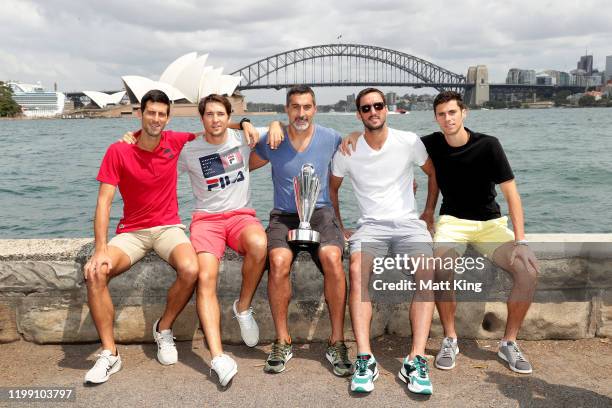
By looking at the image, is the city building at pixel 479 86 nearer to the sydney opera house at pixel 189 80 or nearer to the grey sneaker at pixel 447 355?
the sydney opera house at pixel 189 80

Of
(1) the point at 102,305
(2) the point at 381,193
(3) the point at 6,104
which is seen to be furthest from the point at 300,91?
(3) the point at 6,104

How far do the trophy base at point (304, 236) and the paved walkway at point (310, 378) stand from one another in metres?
0.74

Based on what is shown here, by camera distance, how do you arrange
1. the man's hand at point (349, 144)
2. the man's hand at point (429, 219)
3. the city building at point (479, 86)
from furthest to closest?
the city building at point (479, 86), the man's hand at point (429, 219), the man's hand at point (349, 144)

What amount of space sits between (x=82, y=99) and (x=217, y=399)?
175 metres

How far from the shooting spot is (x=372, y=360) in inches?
124

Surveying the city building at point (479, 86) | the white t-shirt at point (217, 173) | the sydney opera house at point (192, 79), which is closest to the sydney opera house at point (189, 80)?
the sydney opera house at point (192, 79)

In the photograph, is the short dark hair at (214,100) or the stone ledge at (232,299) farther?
the short dark hair at (214,100)

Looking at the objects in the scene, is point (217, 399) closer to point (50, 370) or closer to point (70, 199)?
point (50, 370)

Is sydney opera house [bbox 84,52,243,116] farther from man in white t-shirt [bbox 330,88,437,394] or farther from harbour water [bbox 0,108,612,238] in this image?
man in white t-shirt [bbox 330,88,437,394]

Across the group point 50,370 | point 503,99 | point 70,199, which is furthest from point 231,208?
point 503,99

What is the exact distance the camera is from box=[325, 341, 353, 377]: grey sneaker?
3.19 meters

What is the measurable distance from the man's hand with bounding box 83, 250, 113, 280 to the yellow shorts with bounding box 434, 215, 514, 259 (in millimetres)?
2090

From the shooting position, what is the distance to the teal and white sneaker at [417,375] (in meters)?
2.94

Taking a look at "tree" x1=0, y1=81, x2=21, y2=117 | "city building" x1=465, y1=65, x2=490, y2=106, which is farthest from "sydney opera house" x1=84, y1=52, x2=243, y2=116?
"city building" x1=465, y1=65, x2=490, y2=106
